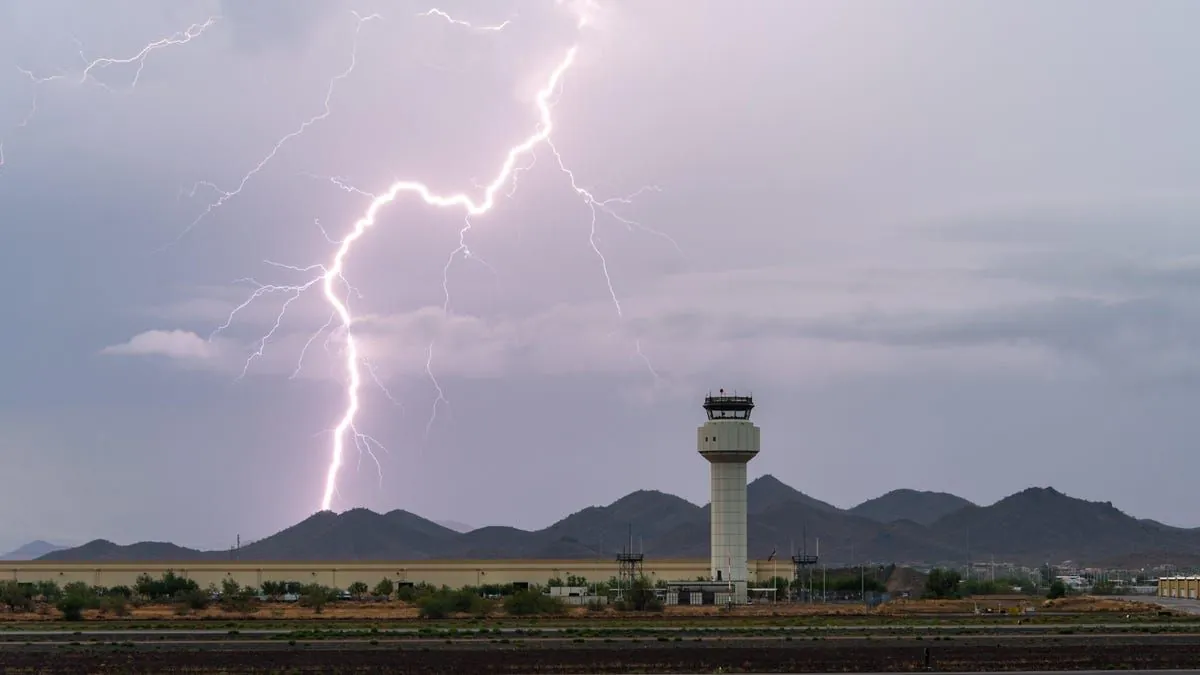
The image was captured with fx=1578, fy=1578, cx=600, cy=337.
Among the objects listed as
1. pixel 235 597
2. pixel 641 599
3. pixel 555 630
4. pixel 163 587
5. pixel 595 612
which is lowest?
pixel 555 630

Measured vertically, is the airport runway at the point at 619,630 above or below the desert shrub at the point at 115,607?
below

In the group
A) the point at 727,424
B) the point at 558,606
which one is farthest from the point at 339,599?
the point at 727,424

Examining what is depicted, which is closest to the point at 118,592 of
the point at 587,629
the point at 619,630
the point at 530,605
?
the point at 530,605

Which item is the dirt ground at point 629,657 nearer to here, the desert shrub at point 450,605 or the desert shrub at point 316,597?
the desert shrub at point 450,605

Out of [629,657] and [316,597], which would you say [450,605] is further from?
[629,657]

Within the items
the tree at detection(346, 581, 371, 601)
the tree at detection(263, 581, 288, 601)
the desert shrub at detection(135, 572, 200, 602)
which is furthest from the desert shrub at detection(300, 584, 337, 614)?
the desert shrub at detection(135, 572, 200, 602)

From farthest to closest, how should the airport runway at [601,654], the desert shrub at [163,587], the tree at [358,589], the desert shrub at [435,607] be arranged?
the tree at [358,589], the desert shrub at [163,587], the desert shrub at [435,607], the airport runway at [601,654]

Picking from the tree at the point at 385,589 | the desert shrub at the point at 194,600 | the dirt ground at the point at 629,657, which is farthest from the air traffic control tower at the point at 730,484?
the dirt ground at the point at 629,657

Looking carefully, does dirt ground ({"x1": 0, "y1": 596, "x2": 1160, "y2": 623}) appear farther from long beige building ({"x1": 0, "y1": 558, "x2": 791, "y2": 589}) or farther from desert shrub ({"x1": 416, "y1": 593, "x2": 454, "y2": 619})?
long beige building ({"x1": 0, "y1": 558, "x2": 791, "y2": 589})
